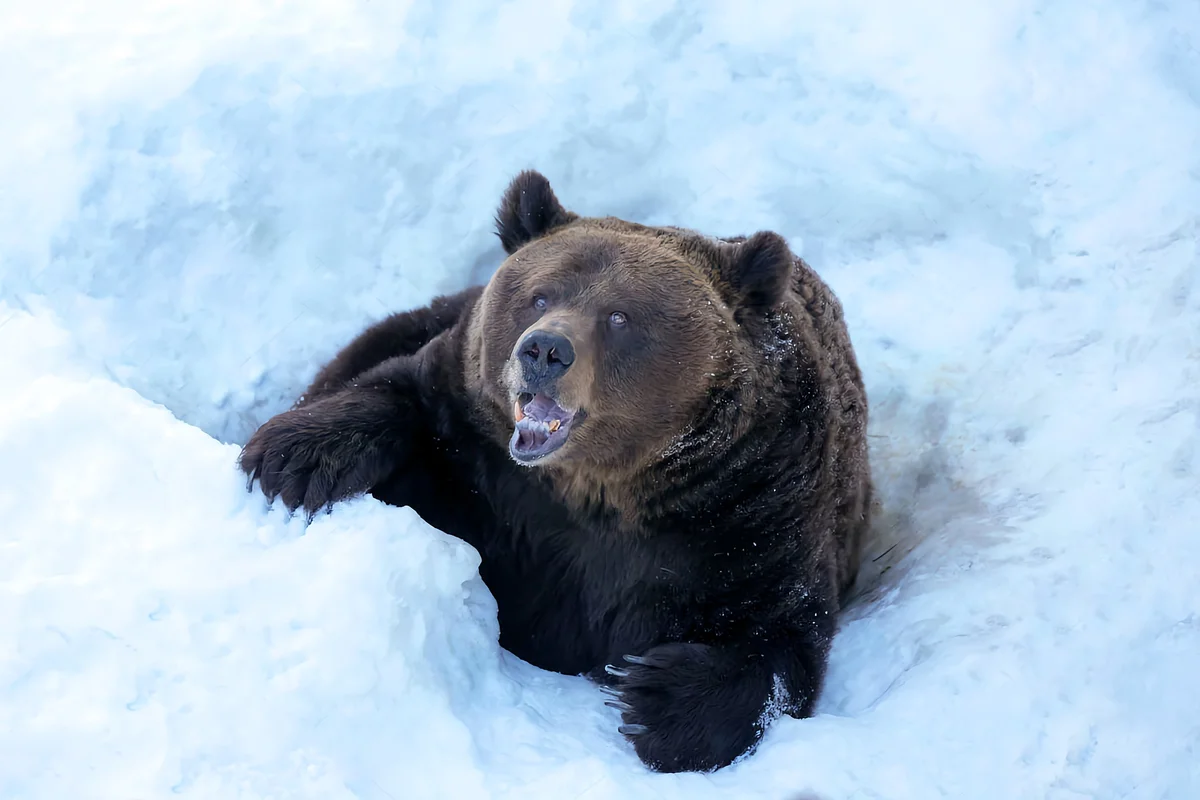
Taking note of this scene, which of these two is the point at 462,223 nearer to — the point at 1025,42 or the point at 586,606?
the point at 586,606

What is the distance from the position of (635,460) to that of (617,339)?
45 cm

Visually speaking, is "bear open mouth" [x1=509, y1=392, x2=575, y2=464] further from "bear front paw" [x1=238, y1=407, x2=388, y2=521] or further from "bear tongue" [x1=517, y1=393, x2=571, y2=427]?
"bear front paw" [x1=238, y1=407, x2=388, y2=521]

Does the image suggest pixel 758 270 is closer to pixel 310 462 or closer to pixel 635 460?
pixel 635 460

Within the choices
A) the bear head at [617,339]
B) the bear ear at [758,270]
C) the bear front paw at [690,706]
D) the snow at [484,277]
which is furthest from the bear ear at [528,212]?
the bear front paw at [690,706]

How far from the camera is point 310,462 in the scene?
3.90 meters

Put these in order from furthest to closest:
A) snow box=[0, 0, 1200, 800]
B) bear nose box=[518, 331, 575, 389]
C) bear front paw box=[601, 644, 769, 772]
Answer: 1. bear front paw box=[601, 644, 769, 772]
2. bear nose box=[518, 331, 575, 389]
3. snow box=[0, 0, 1200, 800]

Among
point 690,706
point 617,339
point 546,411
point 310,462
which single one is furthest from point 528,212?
point 690,706

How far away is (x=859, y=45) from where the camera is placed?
6227 millimetres

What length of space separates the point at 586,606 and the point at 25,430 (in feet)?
6.95

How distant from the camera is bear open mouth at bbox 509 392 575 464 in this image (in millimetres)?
3482

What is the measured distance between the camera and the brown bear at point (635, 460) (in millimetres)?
3555

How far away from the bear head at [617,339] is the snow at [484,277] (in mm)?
643

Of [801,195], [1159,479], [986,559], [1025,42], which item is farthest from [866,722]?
[1025,42]

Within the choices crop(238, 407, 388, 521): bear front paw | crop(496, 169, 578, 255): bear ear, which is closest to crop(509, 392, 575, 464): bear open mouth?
crop(238, 407, 388, 521): bear front paw
